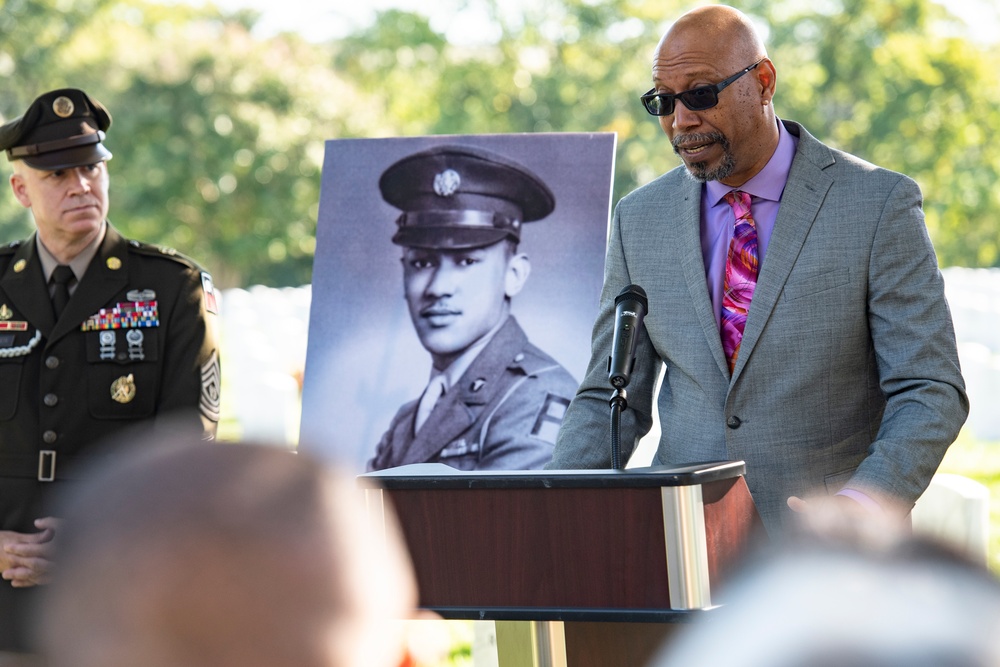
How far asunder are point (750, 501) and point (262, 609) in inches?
63.0

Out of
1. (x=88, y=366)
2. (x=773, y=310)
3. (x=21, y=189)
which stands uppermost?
(x=21, y=189)

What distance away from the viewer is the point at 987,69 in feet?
69.6

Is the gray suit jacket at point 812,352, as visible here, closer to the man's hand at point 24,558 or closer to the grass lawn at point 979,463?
the man's hand at point 24,558

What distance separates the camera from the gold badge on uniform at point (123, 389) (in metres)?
3.60

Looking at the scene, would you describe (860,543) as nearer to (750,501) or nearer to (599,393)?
(750,501)

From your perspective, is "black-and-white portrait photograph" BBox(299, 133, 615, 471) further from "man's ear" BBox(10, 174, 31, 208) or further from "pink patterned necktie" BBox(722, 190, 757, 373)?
"pink patterned necktie" BBox(722, 190, 757, 373)

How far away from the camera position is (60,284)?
3.72 m

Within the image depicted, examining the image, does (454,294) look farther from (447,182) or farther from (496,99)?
(496,99)

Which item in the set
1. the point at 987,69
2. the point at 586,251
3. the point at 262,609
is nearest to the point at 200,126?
the point at 987,69

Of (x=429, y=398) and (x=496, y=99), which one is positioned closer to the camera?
(x=429, y=398)

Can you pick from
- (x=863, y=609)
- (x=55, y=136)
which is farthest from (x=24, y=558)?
(x=863, y=609)

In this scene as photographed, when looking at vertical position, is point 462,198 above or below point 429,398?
above

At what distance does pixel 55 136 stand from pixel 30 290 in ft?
1.55

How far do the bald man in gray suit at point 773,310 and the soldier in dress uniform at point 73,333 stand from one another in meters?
1.34
